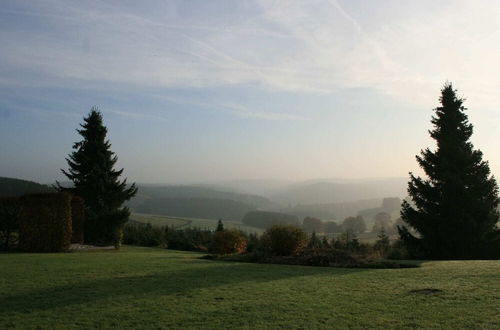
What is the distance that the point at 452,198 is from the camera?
952 inches

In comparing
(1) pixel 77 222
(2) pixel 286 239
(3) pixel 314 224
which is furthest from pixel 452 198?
(3) pixel 314 224

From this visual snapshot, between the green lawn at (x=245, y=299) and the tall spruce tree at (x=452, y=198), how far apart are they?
13204mm

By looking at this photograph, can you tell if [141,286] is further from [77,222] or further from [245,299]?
[77,222]

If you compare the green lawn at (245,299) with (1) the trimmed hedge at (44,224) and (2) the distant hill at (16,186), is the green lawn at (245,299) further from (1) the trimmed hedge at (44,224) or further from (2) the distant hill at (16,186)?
(2) the distant hill at (16,186)

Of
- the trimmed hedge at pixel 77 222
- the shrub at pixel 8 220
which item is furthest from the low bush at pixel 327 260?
the trimmed hedge at pixel 77 222

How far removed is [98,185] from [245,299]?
24416mm

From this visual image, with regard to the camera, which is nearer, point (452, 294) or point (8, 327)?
point (8, 327)

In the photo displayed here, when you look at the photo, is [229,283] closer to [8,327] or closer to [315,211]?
[8,327]

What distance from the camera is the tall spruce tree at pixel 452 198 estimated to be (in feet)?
77.9

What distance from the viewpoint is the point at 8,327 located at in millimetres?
6152

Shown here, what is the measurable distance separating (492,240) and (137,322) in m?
23.4

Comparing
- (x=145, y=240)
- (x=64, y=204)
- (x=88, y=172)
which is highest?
(x=88, y=172)

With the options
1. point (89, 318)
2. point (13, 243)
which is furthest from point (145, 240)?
point (89, 318)

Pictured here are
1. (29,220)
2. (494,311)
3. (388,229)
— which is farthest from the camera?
(388,229)
